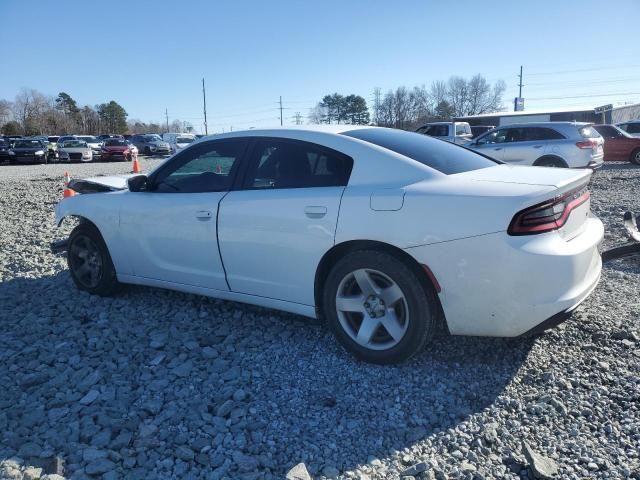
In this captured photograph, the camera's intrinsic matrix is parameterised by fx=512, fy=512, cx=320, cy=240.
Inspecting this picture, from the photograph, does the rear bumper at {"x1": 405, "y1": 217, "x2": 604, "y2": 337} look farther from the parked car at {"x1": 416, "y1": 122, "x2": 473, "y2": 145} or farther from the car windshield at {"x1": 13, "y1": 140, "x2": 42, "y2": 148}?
the car windshield at {"x1": 13, "y1": 140, "x2": 42, "y2": 148}

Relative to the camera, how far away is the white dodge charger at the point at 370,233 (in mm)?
2824

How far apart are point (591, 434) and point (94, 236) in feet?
13.6

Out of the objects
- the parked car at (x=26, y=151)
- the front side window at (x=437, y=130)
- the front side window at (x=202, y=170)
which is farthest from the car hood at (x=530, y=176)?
the parked car at (x=26, y=151)

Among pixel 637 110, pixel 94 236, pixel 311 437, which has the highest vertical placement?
pixel 637 110

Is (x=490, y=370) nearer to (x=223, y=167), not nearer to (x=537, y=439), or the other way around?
(x=537, y=439)

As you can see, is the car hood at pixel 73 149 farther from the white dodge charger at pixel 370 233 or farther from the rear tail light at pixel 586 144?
the white dodge charger at pixel 370 233

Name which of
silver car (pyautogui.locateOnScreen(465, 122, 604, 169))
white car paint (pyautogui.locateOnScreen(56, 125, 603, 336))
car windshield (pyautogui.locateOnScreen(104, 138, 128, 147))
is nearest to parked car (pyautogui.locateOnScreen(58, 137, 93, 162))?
car windshield (pyautogui.locateOnScreen(104, 138, 128, 147))

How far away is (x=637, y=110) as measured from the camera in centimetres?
5109

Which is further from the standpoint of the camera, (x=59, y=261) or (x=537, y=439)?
(x=59, y=261)

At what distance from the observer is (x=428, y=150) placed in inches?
141

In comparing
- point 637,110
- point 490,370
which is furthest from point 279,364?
point 637,110

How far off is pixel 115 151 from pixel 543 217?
32.9 m

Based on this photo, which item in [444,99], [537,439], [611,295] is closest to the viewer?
[537,439]

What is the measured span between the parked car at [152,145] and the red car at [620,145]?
29248 mm
